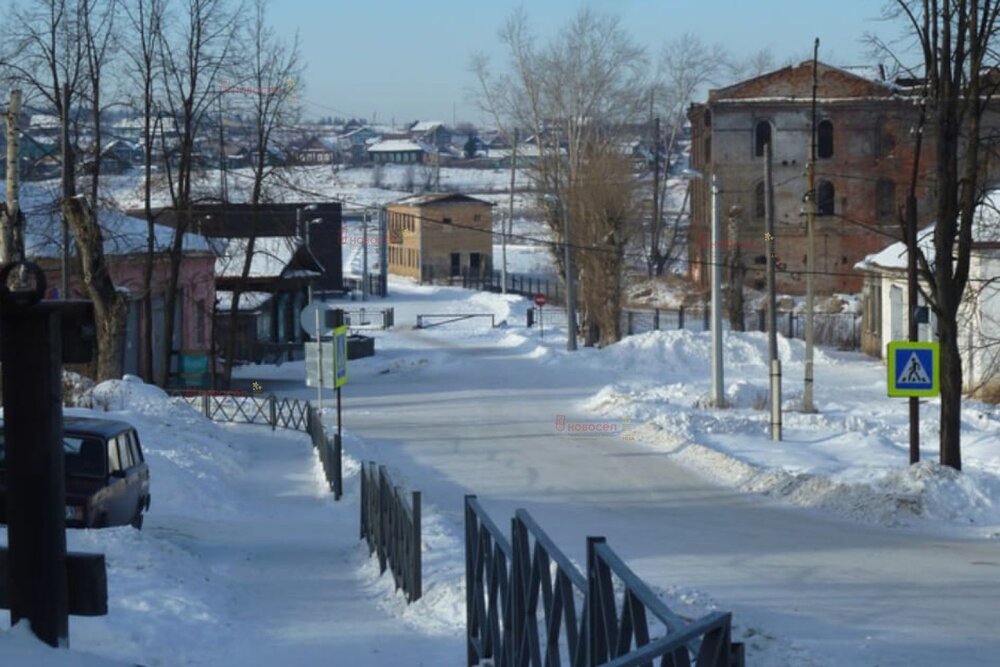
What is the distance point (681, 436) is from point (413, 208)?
70193 millimetres

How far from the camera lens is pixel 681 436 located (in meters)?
27.8

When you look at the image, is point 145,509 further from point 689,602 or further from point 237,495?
point 689,602

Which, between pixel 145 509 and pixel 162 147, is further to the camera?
pixel 162 147

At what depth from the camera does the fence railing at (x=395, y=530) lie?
1165cm

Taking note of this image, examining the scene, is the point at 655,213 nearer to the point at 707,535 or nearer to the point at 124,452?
the point at 707,535

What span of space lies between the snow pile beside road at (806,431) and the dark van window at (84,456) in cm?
968

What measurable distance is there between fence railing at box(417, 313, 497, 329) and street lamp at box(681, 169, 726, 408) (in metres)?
33.8

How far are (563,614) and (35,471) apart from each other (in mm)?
2443

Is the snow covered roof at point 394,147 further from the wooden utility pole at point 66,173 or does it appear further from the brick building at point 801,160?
the wooden utility pole at point 66,173

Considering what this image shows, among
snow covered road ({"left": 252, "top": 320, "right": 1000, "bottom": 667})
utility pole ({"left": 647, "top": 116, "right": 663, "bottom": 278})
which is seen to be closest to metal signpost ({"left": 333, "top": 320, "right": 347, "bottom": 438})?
snow covered road ({"left": 252, "top": 320, "right": 1000, "bottom": 667})

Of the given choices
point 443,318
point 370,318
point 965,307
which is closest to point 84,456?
point 965,307

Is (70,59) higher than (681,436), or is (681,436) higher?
(70,59)

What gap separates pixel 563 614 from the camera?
6.79 meters

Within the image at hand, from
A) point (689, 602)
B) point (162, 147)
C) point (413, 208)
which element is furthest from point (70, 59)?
point (413, 208)
